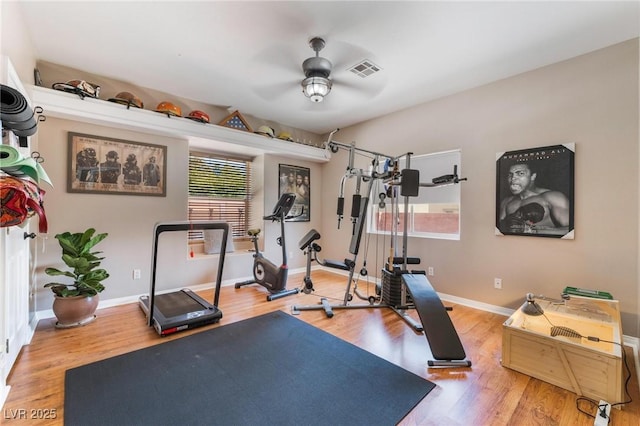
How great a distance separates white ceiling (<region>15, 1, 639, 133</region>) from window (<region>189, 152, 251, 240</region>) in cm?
131

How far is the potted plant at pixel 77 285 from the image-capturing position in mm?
2797

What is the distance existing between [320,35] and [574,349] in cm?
329

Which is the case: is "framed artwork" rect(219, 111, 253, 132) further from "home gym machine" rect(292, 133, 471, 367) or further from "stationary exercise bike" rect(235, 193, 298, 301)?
"home gym machine" rect(292, 133, 471, 367)

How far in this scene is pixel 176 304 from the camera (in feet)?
11.0

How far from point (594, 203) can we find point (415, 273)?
6.34 ft

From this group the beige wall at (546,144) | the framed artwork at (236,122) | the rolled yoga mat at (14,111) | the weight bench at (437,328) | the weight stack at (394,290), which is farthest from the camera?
the framed artwork at (236,122)

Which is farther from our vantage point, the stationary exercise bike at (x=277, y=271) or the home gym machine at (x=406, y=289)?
the stationary exercise bike at (x=277, y=271)

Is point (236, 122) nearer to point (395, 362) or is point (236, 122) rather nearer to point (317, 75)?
point (317, 75)

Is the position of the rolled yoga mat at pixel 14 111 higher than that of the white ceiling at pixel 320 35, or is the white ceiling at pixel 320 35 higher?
Result: the white ceiling at pixel 320 35

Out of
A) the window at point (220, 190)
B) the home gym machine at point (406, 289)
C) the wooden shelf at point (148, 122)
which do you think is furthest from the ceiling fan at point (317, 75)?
the window at point (220, 190)

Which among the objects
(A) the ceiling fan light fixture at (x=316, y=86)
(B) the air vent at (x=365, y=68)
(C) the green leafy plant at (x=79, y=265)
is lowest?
(C) the green leafy plant at (x=79, y=265)

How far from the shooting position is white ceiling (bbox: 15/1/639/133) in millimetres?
2268

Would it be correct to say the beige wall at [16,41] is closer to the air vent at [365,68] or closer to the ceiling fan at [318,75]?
the ceiling fan at [318,75]

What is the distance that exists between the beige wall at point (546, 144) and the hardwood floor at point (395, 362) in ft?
1.93
